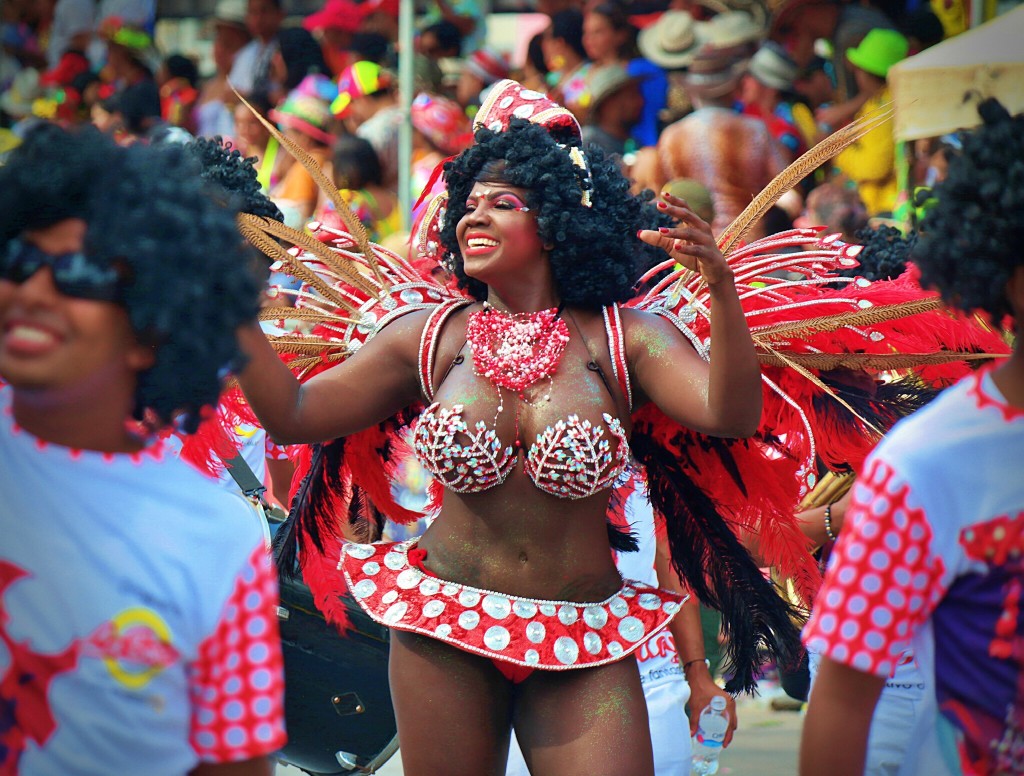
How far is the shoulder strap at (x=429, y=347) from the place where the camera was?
3.41m

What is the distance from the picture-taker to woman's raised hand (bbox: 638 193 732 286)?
2.87m

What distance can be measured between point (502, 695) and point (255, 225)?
125cm

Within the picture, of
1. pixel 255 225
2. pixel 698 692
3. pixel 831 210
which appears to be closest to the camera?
pixel 255 225

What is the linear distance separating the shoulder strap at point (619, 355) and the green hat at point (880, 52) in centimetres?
452

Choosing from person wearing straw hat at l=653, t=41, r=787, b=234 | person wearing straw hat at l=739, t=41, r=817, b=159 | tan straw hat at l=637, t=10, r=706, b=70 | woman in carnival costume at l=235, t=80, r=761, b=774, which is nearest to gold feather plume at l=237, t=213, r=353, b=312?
woman in carnival costume at l=235, t=80, r=761, b=774

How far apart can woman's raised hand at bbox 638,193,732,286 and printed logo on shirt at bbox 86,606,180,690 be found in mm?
1315

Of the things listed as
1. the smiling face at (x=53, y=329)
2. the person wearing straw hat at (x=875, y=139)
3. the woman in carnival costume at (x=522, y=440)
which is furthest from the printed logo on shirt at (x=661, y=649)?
the person wearing straw hat at (x=875, y=139)

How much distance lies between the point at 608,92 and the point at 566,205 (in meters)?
4.73

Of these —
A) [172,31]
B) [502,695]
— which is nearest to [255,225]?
[502,695]

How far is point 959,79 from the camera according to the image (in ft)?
20.2

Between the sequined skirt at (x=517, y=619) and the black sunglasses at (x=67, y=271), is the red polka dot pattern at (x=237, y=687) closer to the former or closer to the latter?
the black sunglasses at (x=67, y=271)

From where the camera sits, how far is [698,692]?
4117 mm

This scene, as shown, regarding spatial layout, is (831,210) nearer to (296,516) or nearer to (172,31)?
(296,516)

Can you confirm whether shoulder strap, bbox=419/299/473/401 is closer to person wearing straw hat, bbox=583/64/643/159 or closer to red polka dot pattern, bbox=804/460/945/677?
red polka dot pattern, bbox=804/460/945/677
